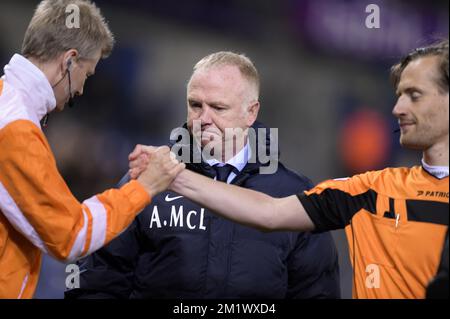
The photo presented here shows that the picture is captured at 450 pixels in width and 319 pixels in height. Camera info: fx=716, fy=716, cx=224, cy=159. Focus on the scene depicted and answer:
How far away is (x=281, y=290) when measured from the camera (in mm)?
2621

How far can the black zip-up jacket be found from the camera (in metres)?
2.56

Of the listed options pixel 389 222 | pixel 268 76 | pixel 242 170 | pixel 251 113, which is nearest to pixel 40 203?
pixel 242 170

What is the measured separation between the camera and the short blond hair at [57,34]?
231cm

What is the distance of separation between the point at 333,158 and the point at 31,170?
5499 mm

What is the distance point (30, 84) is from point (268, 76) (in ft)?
17.3

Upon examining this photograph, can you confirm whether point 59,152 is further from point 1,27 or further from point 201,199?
point 201,199

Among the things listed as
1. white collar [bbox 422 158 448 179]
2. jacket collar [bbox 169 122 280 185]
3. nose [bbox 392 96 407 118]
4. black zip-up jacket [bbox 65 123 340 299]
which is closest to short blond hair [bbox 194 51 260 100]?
jacket collar [bbox 169 122 280 185]

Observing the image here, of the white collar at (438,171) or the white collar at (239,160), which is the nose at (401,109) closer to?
the white collar at (438,171)

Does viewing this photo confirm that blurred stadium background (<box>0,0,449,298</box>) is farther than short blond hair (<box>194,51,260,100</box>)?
Yes

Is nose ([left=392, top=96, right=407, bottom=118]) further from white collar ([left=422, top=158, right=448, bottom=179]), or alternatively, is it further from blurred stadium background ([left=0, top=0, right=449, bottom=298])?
blurred stadium background ([left=0, top=0, right=449, bottom=298])

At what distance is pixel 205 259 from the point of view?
258 centimetres

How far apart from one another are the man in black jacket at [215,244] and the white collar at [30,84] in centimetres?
56

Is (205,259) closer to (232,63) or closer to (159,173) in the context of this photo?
(159,173)

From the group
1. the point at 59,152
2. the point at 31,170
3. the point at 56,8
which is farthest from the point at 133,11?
the point at 31,170
